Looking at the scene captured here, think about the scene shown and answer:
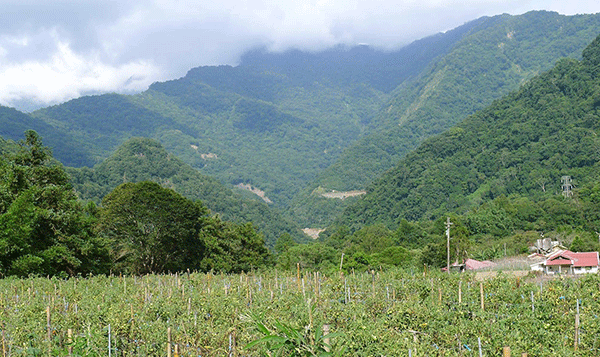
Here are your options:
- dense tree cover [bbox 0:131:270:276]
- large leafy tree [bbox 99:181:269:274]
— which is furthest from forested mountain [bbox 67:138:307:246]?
dense tree cover [bbox 0:131:270:276]

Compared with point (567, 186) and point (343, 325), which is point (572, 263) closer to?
point (343, 325)

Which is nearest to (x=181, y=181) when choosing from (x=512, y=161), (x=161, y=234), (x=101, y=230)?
(x=512, y=161)

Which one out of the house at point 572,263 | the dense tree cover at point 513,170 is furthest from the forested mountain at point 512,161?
the house at point 572,263

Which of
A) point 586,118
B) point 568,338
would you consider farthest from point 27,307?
point 586,118

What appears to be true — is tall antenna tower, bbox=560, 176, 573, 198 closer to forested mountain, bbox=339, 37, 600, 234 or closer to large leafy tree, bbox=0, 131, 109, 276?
forested mountain, bbox=339, 37, 600, 234

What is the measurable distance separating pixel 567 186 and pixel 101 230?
230 feet

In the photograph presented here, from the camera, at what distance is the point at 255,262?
37.1 metres

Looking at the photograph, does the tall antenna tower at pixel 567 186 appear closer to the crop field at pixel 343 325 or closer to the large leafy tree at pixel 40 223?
the large leafy tree at pixel 40 223

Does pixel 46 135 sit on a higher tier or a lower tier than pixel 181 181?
higher

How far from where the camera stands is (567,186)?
7525cm

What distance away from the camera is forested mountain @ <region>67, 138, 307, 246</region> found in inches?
4466

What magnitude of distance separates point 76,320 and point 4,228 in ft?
56.5

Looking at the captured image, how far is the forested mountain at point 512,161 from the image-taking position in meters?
80.7

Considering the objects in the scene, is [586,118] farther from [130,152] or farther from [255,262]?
[130,152]
